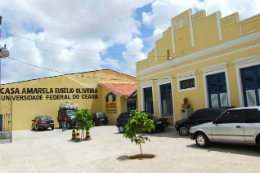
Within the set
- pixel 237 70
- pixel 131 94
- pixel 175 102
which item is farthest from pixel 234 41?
pixel 131 94

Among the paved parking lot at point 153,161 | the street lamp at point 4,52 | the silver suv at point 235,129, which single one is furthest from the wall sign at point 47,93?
the silver suv at point 235,129

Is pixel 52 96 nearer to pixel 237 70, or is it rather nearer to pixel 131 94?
pixel 131 94

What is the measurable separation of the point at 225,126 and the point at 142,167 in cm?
371

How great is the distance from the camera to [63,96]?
27516mm

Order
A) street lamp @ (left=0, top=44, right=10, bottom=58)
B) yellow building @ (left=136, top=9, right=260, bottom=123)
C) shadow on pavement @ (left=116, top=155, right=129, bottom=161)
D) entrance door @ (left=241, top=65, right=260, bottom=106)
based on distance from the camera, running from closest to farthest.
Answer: shadow on pavement @ (left=116, top=155, right=129, bottom=161) → entrance door @ (left=241, top=65, right=260, bottom=106) → yellow building @ (left=136, top=9, right=260, bottom=123) → street lamp @ (left=0, top=44, right=10, bottom=58)

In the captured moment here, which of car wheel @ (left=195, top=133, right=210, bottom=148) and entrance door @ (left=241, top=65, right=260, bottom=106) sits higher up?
entrance door @ (left=241, top=65, right=260, bottom=106)

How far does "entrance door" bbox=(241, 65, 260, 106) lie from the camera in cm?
1223

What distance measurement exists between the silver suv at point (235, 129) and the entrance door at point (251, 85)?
4.68 meters

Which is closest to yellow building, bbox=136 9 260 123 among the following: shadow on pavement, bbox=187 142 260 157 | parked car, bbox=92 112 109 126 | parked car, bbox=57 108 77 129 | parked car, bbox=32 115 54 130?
shadow on pavement, bbox=187 142 260 157

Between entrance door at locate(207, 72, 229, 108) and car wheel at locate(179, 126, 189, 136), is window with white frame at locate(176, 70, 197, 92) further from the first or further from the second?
car wheel at locate(179, 126, 189, 136)

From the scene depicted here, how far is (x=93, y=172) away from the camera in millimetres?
6668

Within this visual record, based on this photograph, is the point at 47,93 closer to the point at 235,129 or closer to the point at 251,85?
the point at 251,85

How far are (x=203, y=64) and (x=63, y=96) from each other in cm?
1813

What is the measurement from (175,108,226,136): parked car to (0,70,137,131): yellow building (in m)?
12.3
